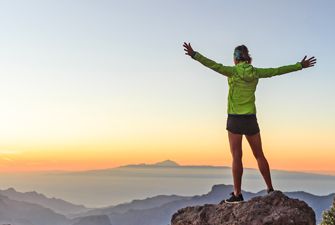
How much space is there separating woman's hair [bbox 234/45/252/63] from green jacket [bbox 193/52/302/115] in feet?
0.59

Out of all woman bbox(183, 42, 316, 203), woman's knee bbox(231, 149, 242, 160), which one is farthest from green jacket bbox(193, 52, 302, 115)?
woman's knee bbox(231, 149, 242, 160)

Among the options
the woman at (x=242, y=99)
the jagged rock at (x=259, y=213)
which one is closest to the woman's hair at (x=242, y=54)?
the woman at (x=242, y=99)

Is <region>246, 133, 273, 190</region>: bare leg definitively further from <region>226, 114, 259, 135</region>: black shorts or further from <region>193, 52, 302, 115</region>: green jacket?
<region>193, 52, 302, 115</region>: green jacket

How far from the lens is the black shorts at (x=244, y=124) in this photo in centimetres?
1448

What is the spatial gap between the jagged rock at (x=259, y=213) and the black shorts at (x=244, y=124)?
1682 millimetres

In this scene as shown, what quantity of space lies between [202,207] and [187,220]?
0.54 meters

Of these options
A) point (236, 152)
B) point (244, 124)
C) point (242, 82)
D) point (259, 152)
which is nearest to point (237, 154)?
point (236, 152)

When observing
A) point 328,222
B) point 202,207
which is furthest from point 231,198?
point 328,222

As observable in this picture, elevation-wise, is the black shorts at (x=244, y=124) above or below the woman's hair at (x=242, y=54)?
below

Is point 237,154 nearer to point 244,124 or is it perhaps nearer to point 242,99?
point 244,124

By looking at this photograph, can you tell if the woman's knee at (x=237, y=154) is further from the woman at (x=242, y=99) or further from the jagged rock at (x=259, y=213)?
the jagged rock at (x=259, y=213)

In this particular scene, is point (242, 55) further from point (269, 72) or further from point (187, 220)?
point (187, 220)

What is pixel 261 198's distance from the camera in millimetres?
14320

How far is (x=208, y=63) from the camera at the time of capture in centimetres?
1434
